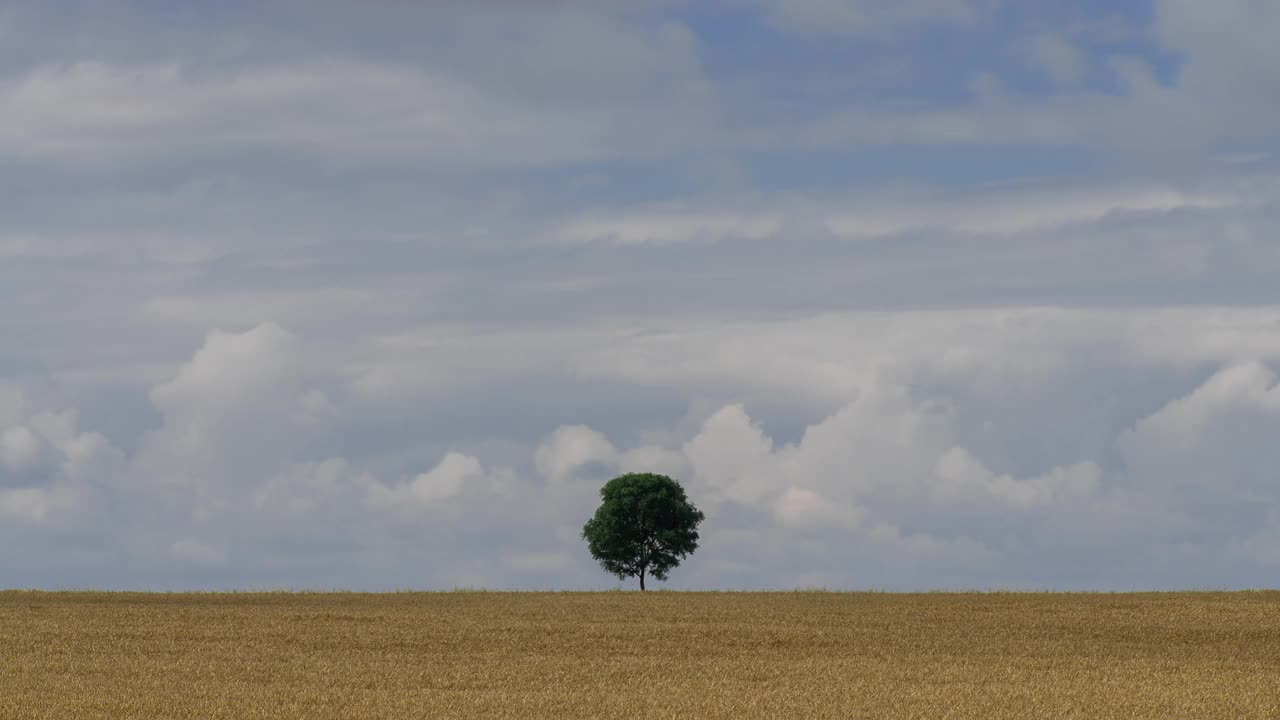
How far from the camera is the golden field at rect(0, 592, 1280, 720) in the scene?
27.0 meters

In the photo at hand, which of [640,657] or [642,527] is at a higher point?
[642,527]

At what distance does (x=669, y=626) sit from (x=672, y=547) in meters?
22.2

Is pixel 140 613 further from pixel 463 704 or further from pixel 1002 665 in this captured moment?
pixel 1002 665

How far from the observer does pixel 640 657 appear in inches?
1398

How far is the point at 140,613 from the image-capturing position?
46188 mm

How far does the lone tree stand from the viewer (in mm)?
64812

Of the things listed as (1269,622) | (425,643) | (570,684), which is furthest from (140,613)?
(1269,622)

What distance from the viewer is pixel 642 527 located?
214ft

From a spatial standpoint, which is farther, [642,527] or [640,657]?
[642,527]

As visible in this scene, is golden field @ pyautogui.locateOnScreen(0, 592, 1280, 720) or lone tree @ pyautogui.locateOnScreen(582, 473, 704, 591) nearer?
golden field @ pyautogui.locateOnScreen(0, 592, 1280, 720)

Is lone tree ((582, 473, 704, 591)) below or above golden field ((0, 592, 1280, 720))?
above

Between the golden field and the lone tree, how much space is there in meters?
8.99

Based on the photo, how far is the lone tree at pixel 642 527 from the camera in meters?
64.8

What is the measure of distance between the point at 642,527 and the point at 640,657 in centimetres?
2975
